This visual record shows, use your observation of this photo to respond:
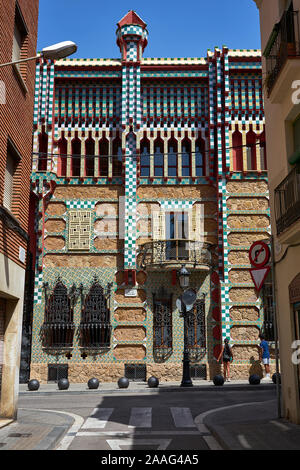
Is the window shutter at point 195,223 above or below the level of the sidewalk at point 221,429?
above

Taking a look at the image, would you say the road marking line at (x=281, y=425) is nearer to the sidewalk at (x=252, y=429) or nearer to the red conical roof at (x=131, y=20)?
the sidewalk at (x=252, y=429)

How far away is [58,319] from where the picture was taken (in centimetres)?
2392

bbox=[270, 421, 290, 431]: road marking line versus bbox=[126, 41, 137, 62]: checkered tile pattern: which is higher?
bbox=[126, 41, 137, 62]: checkered tile pattern

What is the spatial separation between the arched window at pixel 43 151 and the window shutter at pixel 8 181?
1355 cm

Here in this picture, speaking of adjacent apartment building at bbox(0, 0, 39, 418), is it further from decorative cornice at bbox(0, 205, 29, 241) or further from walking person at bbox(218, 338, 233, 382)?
walking person at bbox(218, 338, 233, 382)

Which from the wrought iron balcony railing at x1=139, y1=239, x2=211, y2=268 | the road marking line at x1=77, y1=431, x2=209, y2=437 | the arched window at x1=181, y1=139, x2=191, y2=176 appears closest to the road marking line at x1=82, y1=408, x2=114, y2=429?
the road marking line at x1=77, y1=431, x2=209, y2=437

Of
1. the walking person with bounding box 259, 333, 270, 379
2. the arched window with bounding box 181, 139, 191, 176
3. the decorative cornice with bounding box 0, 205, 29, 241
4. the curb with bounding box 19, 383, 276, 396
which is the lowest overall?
the curb with bounding box 19, 383, 276, 396

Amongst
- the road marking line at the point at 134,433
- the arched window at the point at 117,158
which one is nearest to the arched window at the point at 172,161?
the arched window at the point at 117,158

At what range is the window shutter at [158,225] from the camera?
975 inches

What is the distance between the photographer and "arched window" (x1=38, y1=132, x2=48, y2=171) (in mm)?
25438

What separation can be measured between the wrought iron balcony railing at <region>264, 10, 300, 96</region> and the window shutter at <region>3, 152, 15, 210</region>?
5.87m

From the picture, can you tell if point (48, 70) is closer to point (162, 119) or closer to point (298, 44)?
point (162, 119)

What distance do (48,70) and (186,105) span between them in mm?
6928

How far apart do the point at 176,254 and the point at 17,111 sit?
13.2 meters
